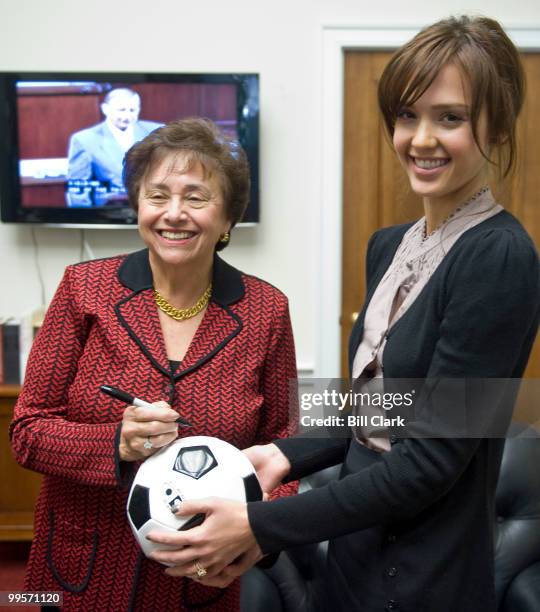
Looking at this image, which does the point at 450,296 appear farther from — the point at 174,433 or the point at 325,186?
the point at 325,186

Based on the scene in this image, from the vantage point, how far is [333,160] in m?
2.96

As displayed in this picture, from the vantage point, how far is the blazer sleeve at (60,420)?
122 cm

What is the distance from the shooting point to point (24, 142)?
284cm

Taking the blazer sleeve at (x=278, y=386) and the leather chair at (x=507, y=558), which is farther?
the leather chair at (x=507, y=558)

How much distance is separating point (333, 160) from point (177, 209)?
180 cm

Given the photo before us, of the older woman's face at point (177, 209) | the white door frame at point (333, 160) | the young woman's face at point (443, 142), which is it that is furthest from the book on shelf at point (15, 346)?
the young woman's face at point (443, 142)

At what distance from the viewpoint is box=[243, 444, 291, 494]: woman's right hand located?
1198 mm

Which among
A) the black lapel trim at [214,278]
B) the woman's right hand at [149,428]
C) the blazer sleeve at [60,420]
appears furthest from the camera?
the black lapel trim at [214,278]

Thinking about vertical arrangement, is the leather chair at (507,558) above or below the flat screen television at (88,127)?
below

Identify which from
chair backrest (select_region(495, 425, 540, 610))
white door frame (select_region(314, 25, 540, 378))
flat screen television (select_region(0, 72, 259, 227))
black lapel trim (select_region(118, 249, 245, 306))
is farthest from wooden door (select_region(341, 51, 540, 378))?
black lapel trim (select_region(118, 249, 245, 306))

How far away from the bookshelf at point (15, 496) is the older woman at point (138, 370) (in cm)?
150

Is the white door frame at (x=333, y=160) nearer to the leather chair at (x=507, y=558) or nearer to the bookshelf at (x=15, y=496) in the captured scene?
the leather chair at (x=507, y=558)

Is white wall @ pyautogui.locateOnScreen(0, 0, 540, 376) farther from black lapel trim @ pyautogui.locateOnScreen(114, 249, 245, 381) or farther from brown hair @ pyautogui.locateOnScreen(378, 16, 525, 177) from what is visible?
brown hair @ pyautogui.locateOnScreen(378, 16, 525, 177)

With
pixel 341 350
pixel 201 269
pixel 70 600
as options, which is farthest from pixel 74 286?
pixel 341 350
